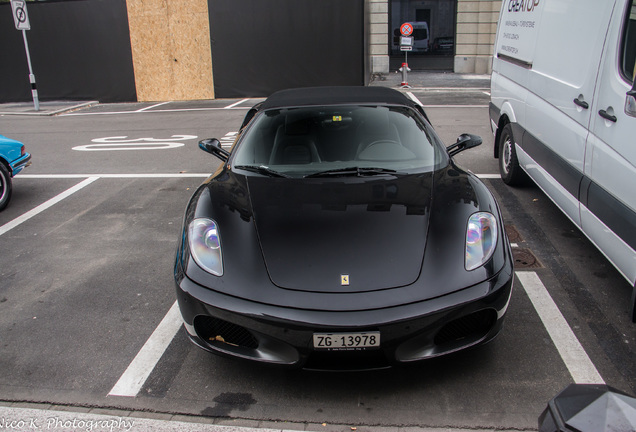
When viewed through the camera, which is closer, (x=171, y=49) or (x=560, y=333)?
(x=560, y=333)

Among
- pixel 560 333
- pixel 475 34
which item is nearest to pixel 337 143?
pixel 560 333

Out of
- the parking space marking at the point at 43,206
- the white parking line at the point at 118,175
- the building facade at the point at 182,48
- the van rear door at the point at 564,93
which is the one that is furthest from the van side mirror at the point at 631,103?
the building facade at the point at 182,48

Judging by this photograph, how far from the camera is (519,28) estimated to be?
5.94 meters

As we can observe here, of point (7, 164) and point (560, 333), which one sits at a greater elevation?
point (7, 164)

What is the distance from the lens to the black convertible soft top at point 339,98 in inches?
166

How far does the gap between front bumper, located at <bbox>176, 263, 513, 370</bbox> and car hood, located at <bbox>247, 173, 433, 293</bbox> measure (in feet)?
0.55

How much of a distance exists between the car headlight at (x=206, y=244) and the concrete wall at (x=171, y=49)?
49.4 feet

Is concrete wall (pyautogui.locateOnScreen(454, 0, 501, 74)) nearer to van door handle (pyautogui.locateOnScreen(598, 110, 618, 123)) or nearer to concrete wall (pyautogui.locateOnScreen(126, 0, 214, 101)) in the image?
concrete wall (pyautogui.locateOnScreen(126, 0, 214, 101))

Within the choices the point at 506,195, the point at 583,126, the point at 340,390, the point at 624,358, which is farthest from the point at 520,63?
the point at 340,390

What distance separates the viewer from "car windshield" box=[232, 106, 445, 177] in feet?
12.2

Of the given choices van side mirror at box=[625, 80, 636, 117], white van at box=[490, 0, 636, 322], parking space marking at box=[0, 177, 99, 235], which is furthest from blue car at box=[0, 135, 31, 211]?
van side mirror at box=[625, 80, 636, 117]

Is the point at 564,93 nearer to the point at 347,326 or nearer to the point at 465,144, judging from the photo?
the point at 465,144

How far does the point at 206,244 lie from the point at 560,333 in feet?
7.18

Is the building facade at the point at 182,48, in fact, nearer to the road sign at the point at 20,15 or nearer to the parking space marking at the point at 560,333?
the road sign at the point at 20,15
